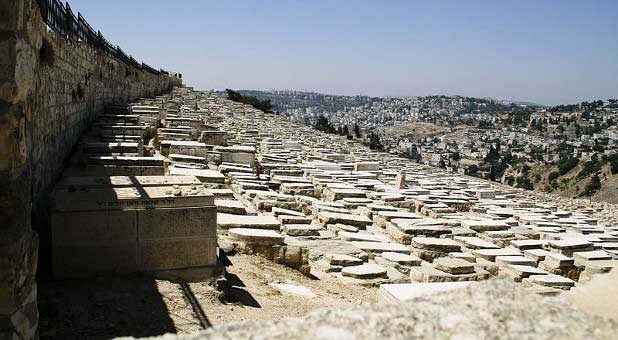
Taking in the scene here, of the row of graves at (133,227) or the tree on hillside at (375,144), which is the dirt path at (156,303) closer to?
the row of graves at (133,227)

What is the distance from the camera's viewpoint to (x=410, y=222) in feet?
25.9

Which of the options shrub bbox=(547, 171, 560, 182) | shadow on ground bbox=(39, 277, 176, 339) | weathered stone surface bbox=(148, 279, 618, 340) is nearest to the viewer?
weathered stone surface bbox=(148, 279, 618, 340)

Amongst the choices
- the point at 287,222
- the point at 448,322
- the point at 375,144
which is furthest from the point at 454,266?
the point at 375,144

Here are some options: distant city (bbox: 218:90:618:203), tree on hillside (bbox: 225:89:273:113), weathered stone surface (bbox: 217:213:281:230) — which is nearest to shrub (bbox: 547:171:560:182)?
distant city (bbox: 218:90:618:203)

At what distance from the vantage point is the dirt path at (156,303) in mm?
3527

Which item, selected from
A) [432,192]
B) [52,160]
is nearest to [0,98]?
[52,160]

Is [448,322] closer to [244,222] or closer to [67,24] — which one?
[244,222]

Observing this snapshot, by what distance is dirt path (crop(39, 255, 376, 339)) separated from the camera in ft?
11.6

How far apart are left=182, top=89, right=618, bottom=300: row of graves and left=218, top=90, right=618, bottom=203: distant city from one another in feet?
80.9

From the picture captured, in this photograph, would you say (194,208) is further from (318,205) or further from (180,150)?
(180,150)

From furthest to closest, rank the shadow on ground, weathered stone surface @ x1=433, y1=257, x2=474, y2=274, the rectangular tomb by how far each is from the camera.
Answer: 1. weathered stone surface @ x1=433, y1=257, x2=474, y2=274
2. the rectangular tomb
3. the shadow on ground

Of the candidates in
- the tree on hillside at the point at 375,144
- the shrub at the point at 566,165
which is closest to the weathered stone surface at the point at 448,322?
the tree on hillside at the point at 375,144

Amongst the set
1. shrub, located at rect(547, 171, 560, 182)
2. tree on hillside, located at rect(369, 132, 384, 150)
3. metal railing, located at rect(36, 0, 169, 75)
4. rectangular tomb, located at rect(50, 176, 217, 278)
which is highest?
metal railing, located at rect(36, 0, 169, 75)

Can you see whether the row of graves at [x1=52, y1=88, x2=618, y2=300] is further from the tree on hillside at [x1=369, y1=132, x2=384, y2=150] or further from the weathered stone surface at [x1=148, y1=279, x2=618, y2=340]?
the tree on hillside at [x1=369, y1=132, x2=384, y2=150]
